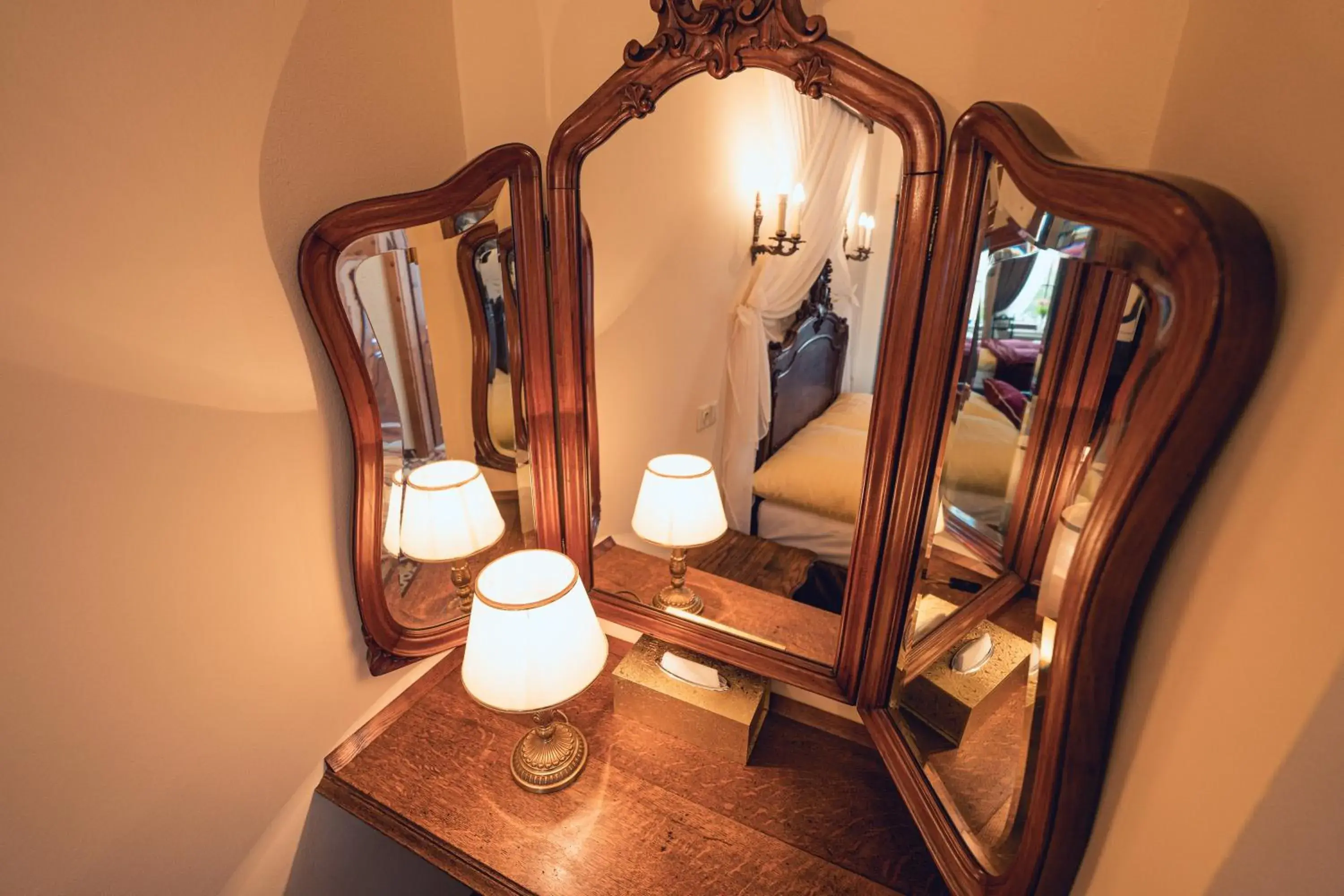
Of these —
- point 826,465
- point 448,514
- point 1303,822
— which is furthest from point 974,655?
point 448,514

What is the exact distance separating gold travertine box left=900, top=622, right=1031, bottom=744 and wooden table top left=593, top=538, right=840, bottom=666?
150mm

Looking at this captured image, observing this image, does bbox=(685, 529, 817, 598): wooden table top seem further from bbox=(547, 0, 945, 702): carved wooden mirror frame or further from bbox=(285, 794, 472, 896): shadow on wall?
bbox=(285, 794, 472, 896): shadow on wall

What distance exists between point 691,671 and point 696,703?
7 centimetres

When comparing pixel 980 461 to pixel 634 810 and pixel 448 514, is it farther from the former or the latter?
pixel 448 514

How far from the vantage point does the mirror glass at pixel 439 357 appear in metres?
0.98

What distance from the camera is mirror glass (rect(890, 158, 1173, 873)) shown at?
567 mm

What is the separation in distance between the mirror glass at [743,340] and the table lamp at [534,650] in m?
0.25

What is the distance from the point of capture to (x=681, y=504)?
1.08 m

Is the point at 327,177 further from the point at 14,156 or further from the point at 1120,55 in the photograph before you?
the point at 1120,55

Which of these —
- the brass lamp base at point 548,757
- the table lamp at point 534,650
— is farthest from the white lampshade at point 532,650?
the brass lamp base at point 548,757

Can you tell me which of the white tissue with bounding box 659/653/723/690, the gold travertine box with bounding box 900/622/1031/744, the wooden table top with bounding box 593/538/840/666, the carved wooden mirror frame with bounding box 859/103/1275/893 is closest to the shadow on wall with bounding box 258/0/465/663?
the wooden table top with bounding box 593/538/840/666

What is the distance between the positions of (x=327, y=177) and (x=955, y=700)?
4.06 feet

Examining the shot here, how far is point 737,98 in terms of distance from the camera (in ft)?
2.84

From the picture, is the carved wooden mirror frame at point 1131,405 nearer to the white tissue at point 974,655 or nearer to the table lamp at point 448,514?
the white tissue at point 974,655
